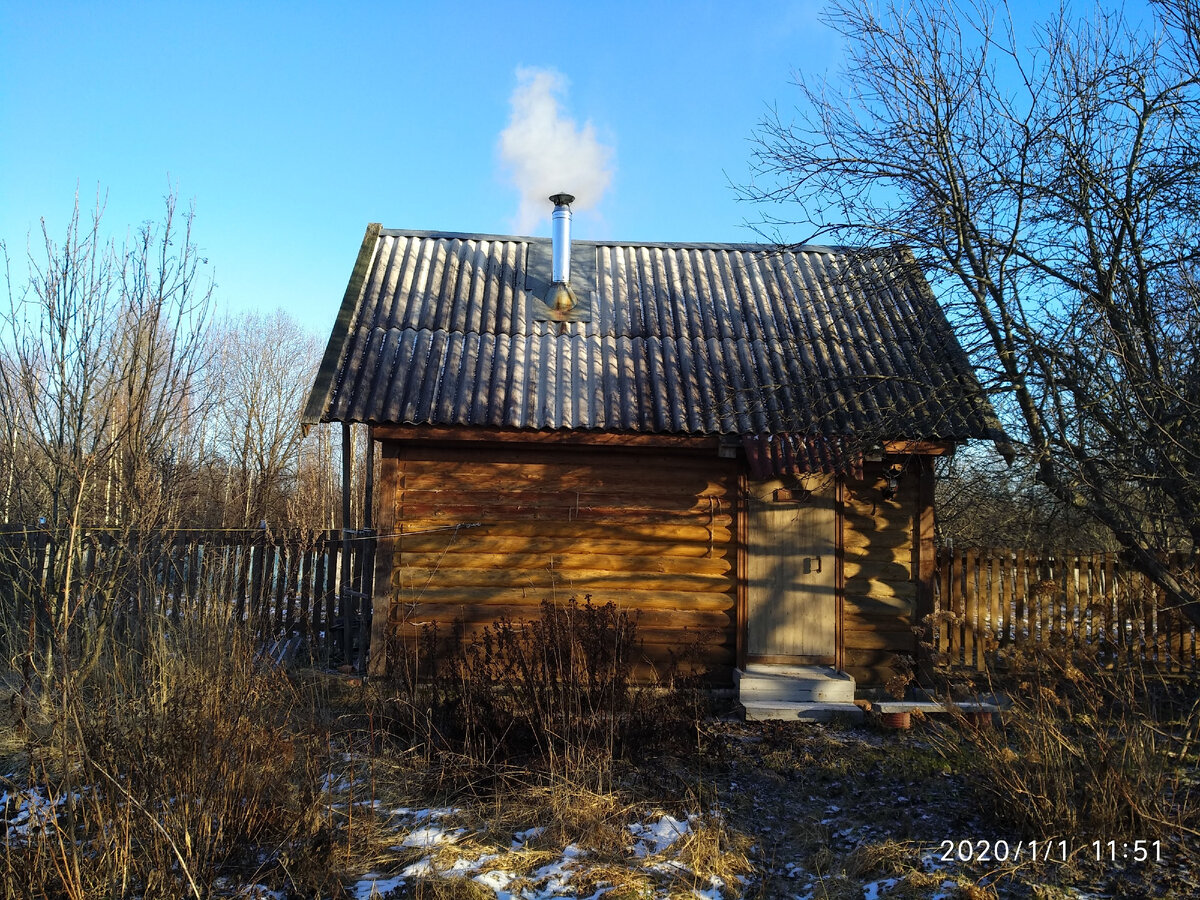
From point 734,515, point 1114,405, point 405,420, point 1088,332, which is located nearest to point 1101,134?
point 1088,332

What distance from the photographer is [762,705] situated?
24.5ft

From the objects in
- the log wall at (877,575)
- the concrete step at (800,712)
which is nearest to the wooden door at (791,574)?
the log wall at (877,575)

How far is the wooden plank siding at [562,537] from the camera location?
317 inches

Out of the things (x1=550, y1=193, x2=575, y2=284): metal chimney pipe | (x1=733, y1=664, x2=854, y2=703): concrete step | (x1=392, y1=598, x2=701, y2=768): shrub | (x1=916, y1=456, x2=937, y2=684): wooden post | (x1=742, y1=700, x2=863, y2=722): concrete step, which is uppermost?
(x1=550, y1=193, x2=575, y2=284): metal chimney pipe

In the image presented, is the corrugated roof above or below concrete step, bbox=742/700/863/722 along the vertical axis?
above

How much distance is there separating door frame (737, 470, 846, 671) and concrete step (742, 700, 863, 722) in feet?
2.18

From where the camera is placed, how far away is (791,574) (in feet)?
26.8

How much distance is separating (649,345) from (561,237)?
201 centimetres

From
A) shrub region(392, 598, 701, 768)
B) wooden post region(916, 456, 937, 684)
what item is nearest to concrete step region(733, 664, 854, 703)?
wooden post region(916, 456, 937, 684)

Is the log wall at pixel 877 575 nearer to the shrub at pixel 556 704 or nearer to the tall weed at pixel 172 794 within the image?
the shrub at pixel 556 704

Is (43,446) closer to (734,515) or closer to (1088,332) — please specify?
(734,515)

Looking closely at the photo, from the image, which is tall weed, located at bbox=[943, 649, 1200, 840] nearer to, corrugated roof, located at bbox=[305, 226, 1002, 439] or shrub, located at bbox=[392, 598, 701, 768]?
shrub, located at bbox=[392, 598, 701, 768]

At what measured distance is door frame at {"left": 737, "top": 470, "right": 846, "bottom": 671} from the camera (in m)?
8.10
